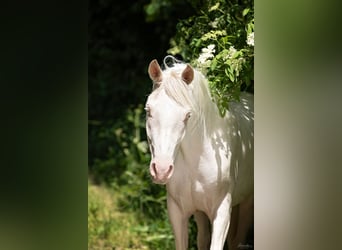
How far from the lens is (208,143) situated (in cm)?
390

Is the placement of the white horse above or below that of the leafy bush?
below

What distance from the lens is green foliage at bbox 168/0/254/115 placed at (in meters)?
3.89

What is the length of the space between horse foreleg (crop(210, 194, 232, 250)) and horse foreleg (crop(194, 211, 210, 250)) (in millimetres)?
482

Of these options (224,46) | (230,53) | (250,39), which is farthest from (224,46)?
(250,39)

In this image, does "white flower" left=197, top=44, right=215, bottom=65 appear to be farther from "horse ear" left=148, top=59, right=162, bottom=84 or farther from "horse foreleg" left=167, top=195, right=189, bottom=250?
"horse foreleg" left=167, top=195, right=189, bottom=250

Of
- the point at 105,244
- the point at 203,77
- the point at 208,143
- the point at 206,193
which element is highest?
the point at 203,77

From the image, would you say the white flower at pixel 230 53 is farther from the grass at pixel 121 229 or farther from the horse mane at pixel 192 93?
the grass at pixel 121 229

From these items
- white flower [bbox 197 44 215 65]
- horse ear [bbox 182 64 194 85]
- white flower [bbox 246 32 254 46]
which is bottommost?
horse ear [bbox 182 64 194 85]

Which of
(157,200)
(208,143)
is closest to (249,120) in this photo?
(208,143)

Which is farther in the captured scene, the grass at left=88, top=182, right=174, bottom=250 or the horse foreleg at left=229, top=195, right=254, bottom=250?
the grass at left=88, top=182, right=174, bottom=250

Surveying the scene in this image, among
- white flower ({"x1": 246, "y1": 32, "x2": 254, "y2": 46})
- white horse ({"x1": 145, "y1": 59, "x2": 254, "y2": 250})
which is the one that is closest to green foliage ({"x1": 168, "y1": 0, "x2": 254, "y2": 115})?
white flower ({"x1": 246, "y1": 32, "x2": 254, "y2": 46})

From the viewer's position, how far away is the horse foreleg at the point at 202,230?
439cm
